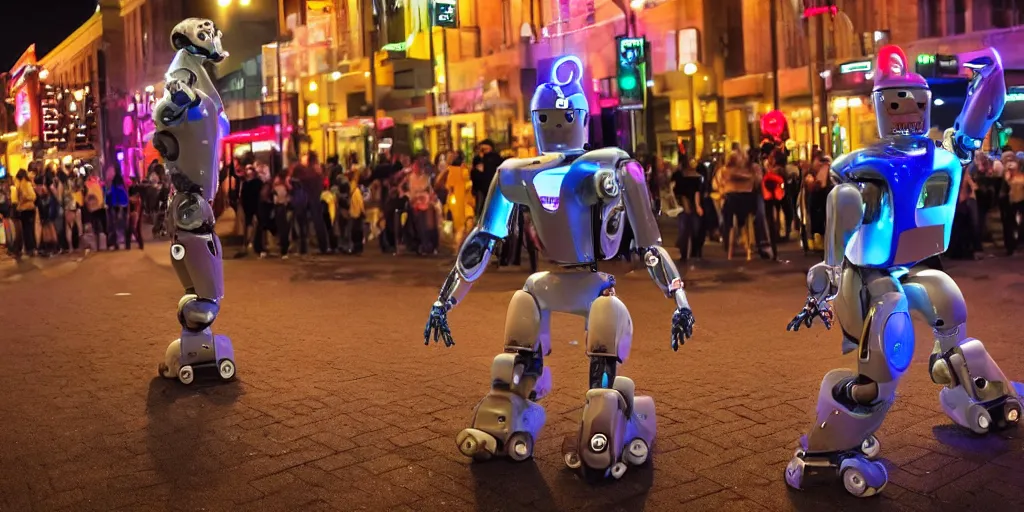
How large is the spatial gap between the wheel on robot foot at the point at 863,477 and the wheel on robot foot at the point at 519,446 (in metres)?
1.56

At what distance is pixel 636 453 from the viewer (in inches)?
204

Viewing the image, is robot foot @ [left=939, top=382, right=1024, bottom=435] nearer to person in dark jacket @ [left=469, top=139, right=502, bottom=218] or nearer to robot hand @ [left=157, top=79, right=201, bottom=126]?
robot hand @ [left=157, top=79, right=201, bottom=126]

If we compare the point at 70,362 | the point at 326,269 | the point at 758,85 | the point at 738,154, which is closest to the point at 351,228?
the point at 326,269

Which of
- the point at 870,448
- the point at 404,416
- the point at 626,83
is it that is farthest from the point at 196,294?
the point at 626,83

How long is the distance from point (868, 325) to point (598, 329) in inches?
49.3

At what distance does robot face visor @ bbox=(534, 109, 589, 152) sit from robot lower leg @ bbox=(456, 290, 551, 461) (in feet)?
2.59

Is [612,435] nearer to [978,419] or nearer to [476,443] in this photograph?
[476,443]

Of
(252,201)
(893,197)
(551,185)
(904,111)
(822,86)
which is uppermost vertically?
(822,86)

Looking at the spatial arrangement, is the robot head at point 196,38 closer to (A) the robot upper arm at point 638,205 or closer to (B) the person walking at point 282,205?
(A) the robot upper arm at point 638,205

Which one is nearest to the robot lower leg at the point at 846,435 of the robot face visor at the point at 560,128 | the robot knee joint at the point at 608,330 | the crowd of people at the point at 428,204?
the robot knee joint at the point at 608,330

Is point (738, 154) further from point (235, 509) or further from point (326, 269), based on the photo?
point (235, 509)

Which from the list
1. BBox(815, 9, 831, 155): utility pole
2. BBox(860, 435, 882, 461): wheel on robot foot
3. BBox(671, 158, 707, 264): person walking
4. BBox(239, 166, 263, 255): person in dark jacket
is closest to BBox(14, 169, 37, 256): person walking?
BBox(239, 166, 263, 255): person in dark jacket

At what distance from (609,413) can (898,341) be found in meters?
1.35

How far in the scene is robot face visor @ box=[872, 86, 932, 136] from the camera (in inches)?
200
